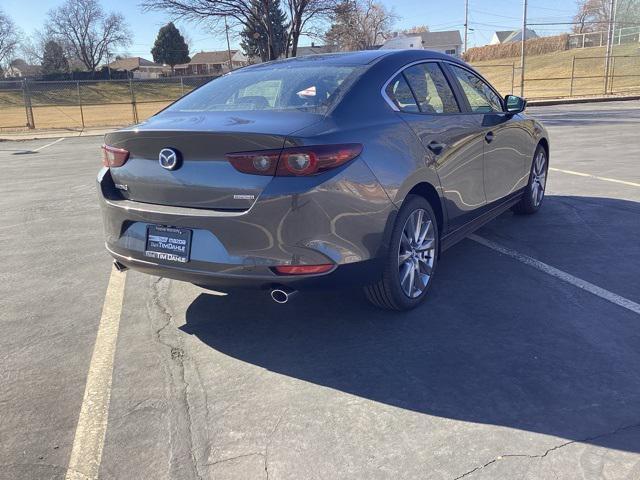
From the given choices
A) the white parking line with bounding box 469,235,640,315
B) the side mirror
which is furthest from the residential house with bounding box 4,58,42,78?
the white parking line with bounding box 469,235,640,315

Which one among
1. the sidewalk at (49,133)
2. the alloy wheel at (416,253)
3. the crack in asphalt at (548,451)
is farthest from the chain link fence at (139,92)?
the crack in asphalt at (548,451)

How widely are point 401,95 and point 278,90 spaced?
2.66ft

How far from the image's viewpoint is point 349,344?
3.44 meters

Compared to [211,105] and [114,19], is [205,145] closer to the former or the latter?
[211,105]

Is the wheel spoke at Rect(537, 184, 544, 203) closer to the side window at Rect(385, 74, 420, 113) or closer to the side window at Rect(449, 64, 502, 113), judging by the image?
the side window at Rect(449, 64, 502, 113)

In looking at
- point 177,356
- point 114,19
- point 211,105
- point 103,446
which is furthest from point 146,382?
point 114,19

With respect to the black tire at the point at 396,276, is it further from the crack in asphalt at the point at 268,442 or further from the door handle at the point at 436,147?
the crack in asphalt at the point at 268,442

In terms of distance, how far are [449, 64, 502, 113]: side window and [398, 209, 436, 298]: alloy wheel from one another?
135 centimetres

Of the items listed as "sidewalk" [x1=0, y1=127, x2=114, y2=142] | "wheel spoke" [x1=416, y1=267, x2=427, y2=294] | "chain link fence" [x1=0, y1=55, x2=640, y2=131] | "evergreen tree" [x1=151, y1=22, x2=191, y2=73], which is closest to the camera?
"wheel spoke" [x1=416, y1=267, x2=427, y2=294]

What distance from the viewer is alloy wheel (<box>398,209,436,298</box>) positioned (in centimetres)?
373

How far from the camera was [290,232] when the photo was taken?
10.0 feet

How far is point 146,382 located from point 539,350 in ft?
7.10

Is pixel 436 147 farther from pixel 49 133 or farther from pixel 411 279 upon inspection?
pixel 49 133

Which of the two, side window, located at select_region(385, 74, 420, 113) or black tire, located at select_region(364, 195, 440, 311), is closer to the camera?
black tire, located at select_region(364, 195, 440, 311)
